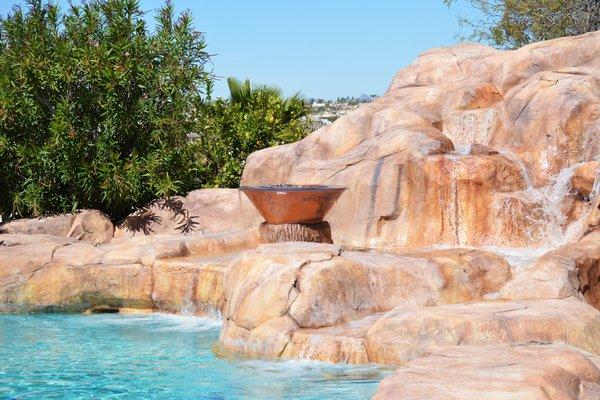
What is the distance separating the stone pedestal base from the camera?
11.2 m

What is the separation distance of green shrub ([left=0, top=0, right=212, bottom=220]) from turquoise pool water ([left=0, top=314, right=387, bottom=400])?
191 inches

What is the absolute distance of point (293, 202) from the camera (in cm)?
1105

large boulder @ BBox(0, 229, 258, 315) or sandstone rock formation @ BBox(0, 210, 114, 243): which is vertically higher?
sandstone rock formation @ BBox(0, 210, 114, 243)

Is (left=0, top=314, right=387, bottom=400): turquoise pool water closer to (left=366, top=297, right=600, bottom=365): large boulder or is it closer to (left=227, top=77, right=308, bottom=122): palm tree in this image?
(left=366, top=297, right=600, bottom=365): large boulder

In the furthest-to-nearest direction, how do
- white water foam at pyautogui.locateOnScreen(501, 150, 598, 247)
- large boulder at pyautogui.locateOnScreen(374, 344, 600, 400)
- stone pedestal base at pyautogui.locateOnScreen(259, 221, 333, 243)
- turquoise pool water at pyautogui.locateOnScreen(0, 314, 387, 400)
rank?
white water foam at pyautogui.locateOnScreen(501, 150, 598, 247)
stone pedestal base at pyautogui.locateOnScreen(259, 221, 333, 243)
turquoise pool water at pyautogui.locateOnScreen(0, 314, 387, 400)
large boulder at pyautogui.locateOnScreen(374, 344, 600, 400)

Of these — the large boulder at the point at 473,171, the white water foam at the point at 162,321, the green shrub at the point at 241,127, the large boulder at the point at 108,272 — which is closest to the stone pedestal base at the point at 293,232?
the large boulder at the point at 108,272

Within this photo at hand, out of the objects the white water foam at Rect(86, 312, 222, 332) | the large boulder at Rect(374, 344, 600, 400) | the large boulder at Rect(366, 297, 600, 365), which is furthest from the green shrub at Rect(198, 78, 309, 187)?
the large boulder at Rect(374, 344, 600, 400)

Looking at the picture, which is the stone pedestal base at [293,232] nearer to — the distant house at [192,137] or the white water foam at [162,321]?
the white water foam at [162,321]

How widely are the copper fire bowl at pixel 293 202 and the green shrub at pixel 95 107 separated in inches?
182

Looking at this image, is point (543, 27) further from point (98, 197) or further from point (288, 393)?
point (288, 393)

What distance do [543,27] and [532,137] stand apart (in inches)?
519

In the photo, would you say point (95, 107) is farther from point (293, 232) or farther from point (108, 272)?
point (293, 232)

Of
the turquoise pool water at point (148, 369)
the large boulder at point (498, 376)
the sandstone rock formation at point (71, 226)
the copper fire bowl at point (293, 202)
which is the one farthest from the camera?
the sandstone rock formation at point (71, 226)

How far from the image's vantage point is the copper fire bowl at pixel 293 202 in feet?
36.0
